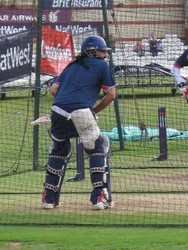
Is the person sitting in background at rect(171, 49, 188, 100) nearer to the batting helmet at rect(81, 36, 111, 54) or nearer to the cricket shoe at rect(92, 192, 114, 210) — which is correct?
the batting helmet at rect(81, 36, 111, 54)

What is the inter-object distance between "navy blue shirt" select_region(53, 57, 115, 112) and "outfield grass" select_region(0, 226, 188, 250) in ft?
5.29

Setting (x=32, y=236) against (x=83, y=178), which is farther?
(x=83, y=178)

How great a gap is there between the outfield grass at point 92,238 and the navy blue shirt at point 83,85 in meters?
1.61

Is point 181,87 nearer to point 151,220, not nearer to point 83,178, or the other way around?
point 83,178

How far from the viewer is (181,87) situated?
43.0 feet

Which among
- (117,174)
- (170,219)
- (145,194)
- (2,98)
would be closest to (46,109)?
(2,98)

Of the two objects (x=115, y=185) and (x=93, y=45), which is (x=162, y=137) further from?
(x=93, y=45)

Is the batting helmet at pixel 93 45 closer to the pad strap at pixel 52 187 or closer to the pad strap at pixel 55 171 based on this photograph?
the pad strap at pixel 55 171

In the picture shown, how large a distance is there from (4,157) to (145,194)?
5.71 m

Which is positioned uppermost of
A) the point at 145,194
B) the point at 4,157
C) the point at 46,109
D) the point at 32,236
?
the point at 46,109

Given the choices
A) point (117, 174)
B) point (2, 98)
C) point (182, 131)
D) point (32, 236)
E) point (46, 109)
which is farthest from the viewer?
point (2, 98)

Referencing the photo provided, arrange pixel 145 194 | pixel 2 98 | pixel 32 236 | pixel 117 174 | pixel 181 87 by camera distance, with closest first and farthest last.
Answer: pixel 32 236 → pixel 145 194 → pixel 181 87 → pixel 117 174 → pixel 2 98

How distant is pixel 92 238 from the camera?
845 centimetres

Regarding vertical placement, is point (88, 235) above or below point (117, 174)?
below
